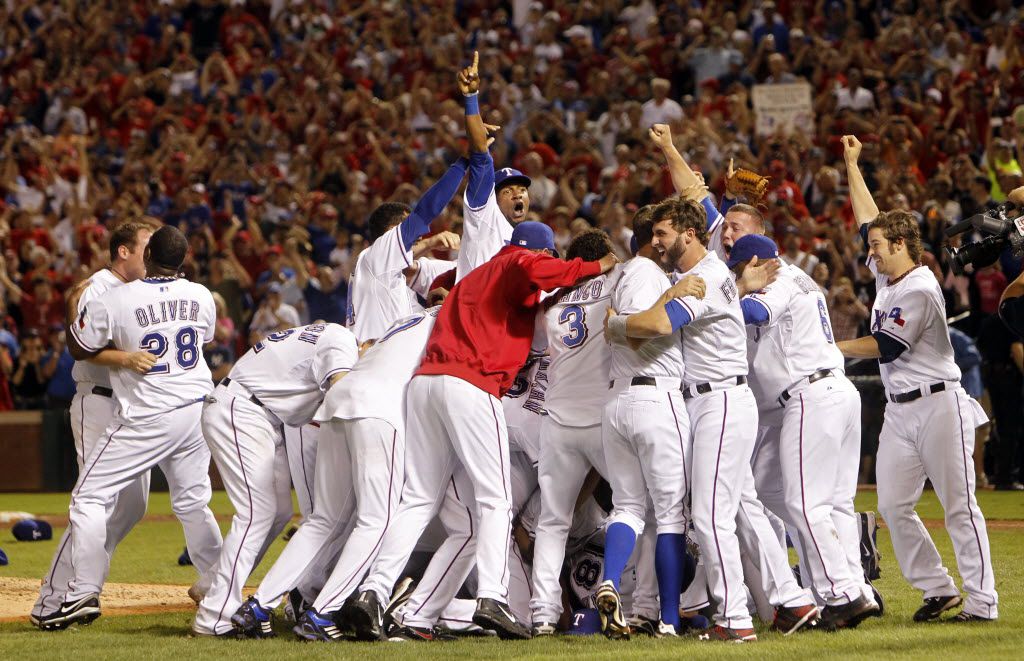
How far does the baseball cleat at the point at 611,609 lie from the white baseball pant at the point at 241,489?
1.80 m

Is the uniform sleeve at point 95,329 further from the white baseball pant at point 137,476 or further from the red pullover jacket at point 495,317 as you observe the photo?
the red pullover jacket at point 495,317

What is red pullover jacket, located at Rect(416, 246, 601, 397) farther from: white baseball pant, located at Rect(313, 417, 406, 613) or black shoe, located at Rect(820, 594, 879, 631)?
black shoe, located at Rect(820, 594, 879, 631)

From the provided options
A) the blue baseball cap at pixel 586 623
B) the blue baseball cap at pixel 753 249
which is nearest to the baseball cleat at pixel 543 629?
the blue baseball cap at pixel 586 623

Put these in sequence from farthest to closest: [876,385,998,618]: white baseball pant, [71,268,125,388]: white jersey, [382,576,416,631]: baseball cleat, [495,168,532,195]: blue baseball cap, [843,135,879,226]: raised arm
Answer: [495,168,532,195]: blue baseball cap, [71,268,125,388]: white jersey, [843,135,879,226]: raised arm, [382,576,416,631]: baseball cleat, [876,385,998,618]: white baseball pant

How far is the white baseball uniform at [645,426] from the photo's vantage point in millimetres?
6426

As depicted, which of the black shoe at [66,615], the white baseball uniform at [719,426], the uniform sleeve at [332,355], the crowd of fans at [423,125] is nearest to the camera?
the white baseball uniform at [719,426]

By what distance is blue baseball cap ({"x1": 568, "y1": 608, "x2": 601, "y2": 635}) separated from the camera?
6676 millimetres

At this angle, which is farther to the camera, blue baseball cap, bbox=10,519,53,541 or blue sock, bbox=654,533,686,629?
blue baseball cap, bbox=10,519,53,541

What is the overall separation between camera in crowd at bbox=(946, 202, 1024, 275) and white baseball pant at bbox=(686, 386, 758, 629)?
4.05ft

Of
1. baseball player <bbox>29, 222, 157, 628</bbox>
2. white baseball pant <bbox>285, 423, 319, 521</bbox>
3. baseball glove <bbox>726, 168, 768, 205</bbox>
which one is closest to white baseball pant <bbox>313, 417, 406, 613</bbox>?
white baseball pant <bbox>285, 423, 319, 521</bbox>

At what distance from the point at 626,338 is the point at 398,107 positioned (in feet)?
45.3

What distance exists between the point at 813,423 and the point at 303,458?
2767 millimetres

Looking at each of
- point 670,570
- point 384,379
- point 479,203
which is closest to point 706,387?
point 670,570

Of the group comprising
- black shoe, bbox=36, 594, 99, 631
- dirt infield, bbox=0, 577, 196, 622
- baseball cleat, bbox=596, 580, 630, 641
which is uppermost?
baseball cleat, bbox=596, 580, 630, 641
